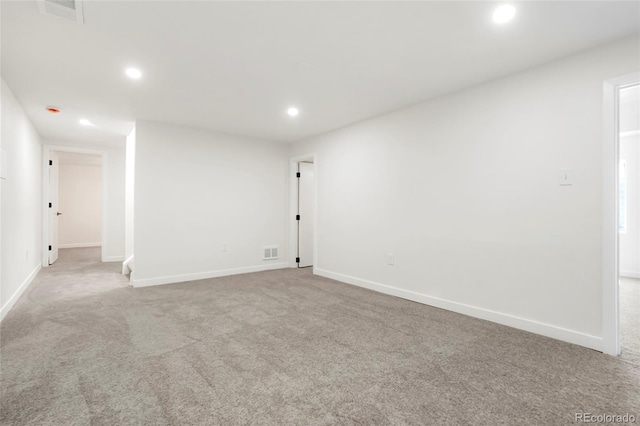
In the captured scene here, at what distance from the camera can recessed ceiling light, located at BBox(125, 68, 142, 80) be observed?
2.86 metres

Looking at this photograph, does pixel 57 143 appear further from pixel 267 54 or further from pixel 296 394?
pixel 296 394

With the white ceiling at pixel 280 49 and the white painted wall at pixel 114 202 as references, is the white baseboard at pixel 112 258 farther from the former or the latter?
the white ceiling at pixel 280 49

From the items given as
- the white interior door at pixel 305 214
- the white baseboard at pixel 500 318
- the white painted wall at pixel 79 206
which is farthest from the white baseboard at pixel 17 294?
the white painted wall at pixel 79 206

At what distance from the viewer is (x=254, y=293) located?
13.3 ft

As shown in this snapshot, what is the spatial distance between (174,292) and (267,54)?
3261 millimetres

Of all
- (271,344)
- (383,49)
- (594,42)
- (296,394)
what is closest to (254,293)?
(271,344)

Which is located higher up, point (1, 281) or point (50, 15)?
point (50, 15)

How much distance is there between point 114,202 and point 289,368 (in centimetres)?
646

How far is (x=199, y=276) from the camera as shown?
4.91 m

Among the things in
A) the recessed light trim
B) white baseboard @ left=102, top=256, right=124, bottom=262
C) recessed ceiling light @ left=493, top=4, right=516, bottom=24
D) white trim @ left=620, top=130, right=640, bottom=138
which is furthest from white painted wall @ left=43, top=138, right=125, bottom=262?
white trim @ left=620, top=130, right=640, bottom=138

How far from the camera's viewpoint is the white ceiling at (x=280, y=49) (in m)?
Result: 2.04

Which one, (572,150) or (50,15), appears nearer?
(50,15)

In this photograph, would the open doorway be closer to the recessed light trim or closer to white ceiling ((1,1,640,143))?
white ceiling ((1,1,640,143))

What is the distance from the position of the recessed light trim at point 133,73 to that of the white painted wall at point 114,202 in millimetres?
4237
